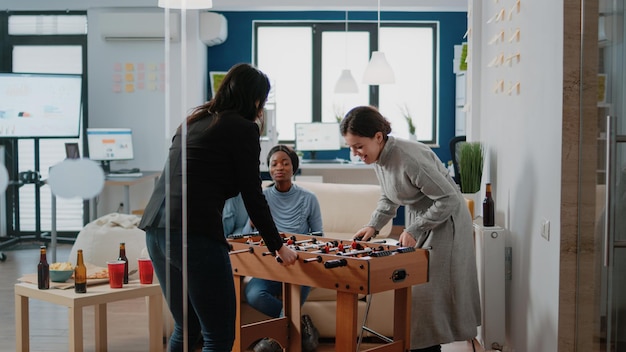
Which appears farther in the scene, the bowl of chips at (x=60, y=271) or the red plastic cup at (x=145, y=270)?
the red plastic cup at (x=145, y=270)

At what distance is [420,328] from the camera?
3.34m

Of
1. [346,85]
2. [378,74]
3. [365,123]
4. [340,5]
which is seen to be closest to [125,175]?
[365,123]

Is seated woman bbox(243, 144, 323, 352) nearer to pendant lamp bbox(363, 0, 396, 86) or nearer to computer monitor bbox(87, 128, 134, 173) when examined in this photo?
computer monitor bbox(87, 128, 134, 173)

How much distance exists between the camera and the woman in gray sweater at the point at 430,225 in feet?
10.6

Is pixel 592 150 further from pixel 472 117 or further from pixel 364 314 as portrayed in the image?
pixel 472 117

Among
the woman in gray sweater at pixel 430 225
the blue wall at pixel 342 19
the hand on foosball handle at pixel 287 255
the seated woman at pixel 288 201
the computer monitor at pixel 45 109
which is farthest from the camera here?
Answer: the blue wall at pixel 342 19

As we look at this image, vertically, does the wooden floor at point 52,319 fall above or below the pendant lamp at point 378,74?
below

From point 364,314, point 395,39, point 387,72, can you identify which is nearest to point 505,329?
point 364,314

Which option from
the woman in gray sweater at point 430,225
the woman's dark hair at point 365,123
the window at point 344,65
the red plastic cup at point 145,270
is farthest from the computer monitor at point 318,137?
the red plastic cup at point 145,270

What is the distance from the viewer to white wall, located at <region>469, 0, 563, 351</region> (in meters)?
3.08

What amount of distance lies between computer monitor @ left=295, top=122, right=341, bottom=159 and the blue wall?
1.81 feet

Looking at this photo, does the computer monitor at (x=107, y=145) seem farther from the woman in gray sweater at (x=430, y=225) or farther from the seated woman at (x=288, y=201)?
the seated woman at (x=288, y=201)

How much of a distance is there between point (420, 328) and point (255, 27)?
6.15 metres

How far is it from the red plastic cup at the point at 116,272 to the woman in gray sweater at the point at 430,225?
1317mm
